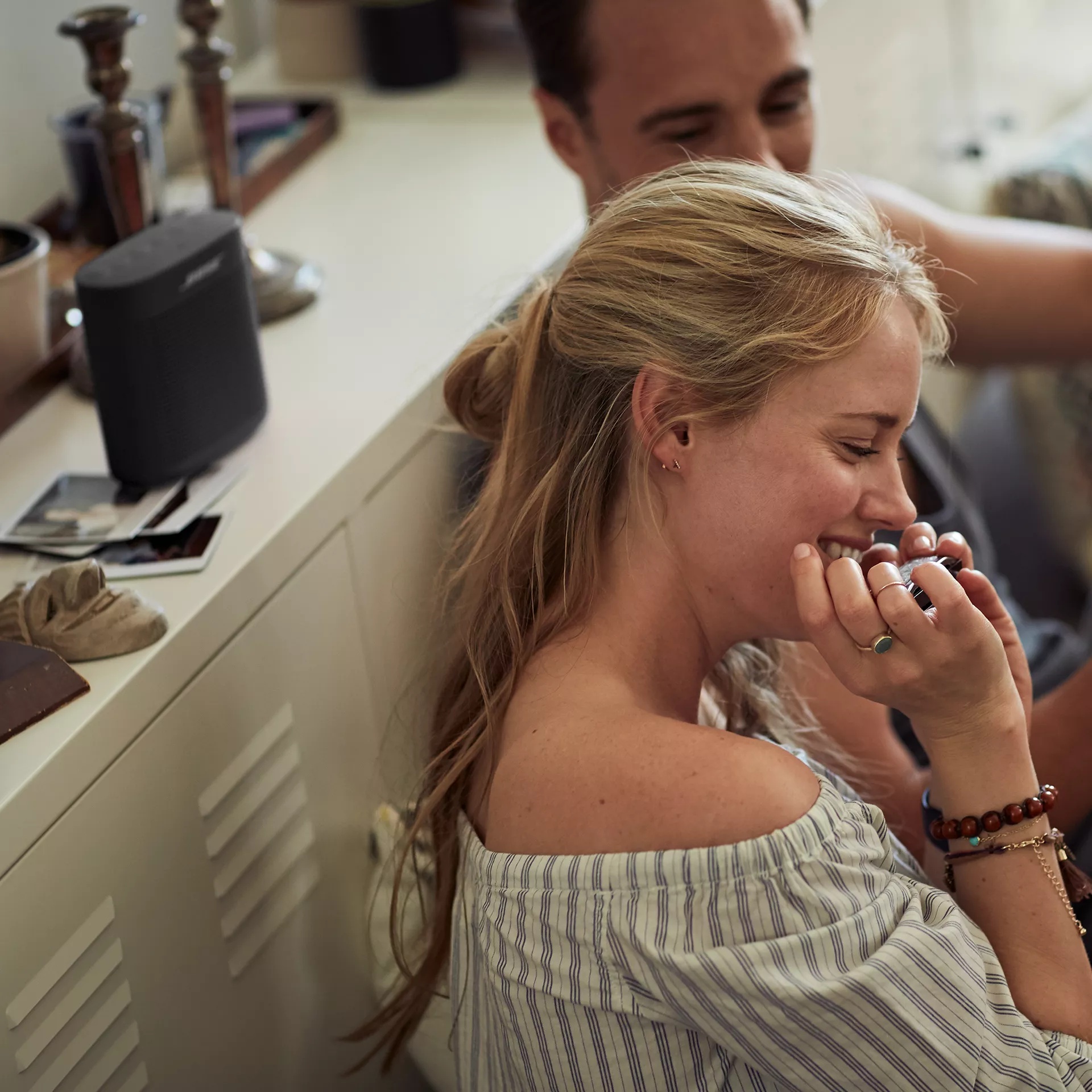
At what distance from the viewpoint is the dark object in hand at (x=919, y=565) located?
3.07ft

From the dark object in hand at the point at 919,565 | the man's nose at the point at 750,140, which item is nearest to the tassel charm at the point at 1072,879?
the dark object in hand at the point at 919,565

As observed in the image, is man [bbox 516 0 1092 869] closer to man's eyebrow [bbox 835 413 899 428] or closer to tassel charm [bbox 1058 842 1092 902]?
tassel charm [bbox 1058 842 1092 902]

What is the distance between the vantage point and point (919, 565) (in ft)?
3.09

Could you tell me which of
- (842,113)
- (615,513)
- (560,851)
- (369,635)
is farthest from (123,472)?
(842,113)

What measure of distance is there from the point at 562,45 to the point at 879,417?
78 cm

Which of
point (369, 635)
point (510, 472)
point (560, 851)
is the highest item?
point (510, 472)

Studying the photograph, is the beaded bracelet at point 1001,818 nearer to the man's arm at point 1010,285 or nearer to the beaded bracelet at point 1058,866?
the beaded bracelet at point 1058,866

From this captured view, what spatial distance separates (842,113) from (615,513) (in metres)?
1.38

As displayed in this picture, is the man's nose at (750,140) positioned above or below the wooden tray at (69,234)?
above

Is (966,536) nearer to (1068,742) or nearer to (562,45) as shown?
(1068,742)

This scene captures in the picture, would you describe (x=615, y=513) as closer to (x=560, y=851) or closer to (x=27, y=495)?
(x=560, y=851)

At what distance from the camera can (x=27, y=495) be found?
122 cm

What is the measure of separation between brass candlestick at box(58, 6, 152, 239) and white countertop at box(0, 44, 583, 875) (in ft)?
0.64

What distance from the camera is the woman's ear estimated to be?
94cm
